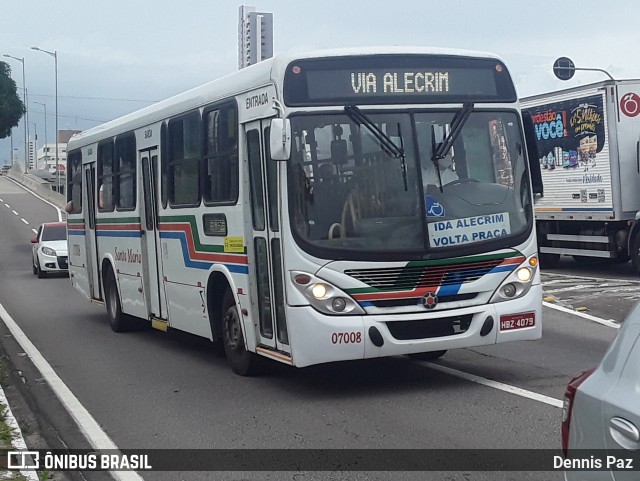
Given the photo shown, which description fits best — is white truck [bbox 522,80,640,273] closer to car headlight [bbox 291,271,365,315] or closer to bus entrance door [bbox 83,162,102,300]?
bus entrance door [bbox 83,162,102,300]

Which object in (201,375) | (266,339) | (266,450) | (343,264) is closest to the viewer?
(266,450)

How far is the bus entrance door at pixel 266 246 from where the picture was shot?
30.7 feet

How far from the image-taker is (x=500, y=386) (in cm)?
958

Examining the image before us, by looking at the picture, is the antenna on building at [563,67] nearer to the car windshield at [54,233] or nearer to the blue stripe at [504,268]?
the car windshield at [54,233]

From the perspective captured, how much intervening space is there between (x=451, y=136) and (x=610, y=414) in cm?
568

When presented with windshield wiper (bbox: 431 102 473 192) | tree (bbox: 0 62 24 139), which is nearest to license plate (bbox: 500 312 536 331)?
windshield wiper (bbox: 431 102 473 192)

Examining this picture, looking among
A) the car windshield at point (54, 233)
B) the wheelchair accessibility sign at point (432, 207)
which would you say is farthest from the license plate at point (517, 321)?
the car windshield at point (54, 233)

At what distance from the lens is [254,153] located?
9898 mm

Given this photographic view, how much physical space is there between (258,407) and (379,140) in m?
2.57

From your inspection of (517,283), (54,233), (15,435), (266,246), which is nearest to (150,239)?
(266,246)

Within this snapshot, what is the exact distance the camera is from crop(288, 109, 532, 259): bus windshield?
9.06 m

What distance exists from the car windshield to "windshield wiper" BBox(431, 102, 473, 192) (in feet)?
72.8

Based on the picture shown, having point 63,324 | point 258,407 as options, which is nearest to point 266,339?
point 258,407

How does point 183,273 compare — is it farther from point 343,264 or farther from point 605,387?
point 605,387
